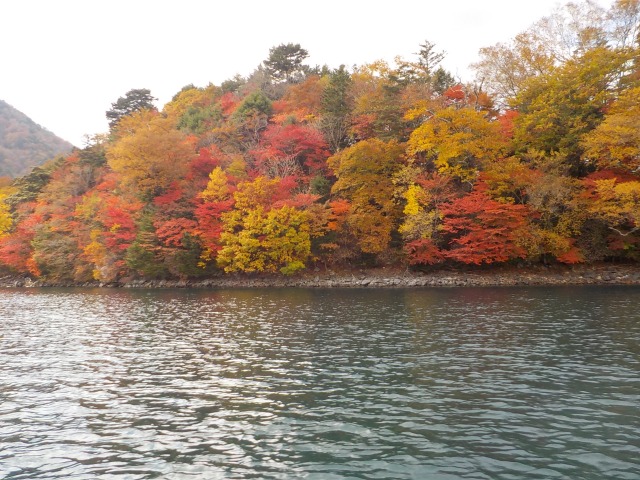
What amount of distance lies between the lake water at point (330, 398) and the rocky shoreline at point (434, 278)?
57.6 ft

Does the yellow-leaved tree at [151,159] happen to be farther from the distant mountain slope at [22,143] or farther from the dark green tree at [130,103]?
the distant mountain slope at [22,143]

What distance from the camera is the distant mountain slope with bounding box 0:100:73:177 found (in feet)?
400

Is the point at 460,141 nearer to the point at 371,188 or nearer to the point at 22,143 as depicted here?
the point at 371,188

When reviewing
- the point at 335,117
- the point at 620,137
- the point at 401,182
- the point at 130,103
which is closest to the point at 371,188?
the point at 401,182

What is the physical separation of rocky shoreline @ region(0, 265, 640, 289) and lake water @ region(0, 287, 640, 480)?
1756 centimetres

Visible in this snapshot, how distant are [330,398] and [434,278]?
33601 mm

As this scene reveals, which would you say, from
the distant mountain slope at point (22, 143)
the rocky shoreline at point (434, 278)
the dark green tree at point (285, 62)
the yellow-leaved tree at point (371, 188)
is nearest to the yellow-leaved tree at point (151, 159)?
the rocky shoreline at point (434, 278)

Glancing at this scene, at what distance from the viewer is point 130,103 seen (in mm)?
92750

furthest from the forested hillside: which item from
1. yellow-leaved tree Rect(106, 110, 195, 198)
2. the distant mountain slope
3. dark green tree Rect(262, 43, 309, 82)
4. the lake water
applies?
the distant mountain slope

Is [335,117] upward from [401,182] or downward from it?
upward

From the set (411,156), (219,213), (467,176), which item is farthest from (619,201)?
(219,213)

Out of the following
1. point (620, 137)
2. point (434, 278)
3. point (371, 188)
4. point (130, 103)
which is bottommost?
point (434, 278)

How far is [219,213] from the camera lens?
4931 centimetres

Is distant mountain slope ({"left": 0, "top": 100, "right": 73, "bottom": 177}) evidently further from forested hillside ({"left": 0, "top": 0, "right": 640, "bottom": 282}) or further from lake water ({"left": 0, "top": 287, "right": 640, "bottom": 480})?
lake water ({"left": 0, "top": 287, "right": 640, "bottom": 480})
